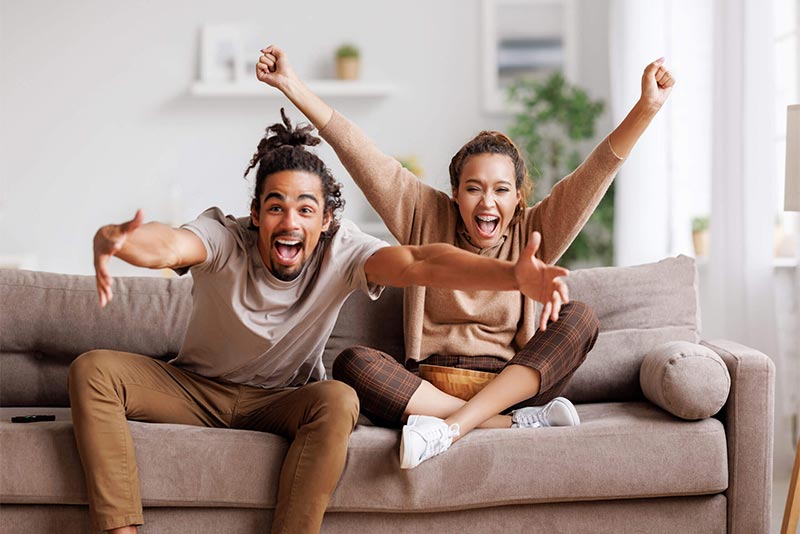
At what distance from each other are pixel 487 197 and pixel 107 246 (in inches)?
40.0

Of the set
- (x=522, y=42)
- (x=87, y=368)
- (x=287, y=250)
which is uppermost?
(x=522, y=42)

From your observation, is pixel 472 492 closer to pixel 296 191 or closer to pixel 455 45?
pixel 296 191

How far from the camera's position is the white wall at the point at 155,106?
5398 mm

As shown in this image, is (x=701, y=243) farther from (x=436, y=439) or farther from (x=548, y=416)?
(x=436, y=439)

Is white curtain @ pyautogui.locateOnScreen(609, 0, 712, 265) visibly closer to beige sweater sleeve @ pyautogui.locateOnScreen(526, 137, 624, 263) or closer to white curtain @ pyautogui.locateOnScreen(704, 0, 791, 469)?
white curtain @ pyautogui.locateOnScreen(704, 0, 791, 469)

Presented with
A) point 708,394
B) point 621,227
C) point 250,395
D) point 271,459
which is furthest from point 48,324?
point 621,227

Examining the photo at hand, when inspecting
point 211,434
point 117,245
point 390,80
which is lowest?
point 211,434

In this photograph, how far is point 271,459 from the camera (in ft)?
6.81

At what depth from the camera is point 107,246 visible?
1.73 meters

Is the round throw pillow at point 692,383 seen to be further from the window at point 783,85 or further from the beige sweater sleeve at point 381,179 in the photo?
the window at point 783,85

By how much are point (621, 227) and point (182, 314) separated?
8.84ft

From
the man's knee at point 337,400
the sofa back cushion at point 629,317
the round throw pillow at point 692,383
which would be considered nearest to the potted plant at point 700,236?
the sofa back cushion at point 629,317

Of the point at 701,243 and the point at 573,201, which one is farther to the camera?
the point at 701,243

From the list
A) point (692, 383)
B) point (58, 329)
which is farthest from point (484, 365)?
A: point (58, 329)
